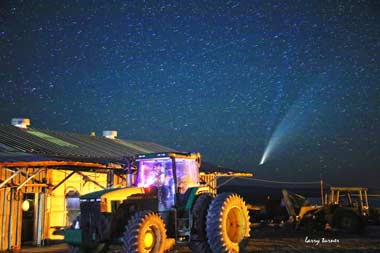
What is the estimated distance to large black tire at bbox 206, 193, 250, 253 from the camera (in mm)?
11906

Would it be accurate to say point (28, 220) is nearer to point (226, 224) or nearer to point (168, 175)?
point (168, 175)

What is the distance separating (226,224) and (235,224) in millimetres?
335

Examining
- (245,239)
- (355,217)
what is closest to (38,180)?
(245,239)

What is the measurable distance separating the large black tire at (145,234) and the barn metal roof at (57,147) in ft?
18.1

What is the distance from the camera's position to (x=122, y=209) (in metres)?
12.0

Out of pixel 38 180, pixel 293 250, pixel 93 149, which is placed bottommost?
pixel 293 250

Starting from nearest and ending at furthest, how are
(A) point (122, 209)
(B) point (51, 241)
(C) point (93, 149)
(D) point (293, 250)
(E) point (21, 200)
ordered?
(A) point (122, 209) → (D) point (293, 250) → (E) point (21, 200) → (B) point (51, 241) → (C) point (93, 149)

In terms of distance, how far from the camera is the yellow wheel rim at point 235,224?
12852 mm

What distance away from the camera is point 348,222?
2219cm

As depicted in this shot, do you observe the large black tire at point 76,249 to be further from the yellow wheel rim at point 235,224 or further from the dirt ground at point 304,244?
the yellow wheel rim at point 235,224

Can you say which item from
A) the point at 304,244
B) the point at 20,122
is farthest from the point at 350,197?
the point at 20,122

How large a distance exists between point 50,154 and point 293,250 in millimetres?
9025

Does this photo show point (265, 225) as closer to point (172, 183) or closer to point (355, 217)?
point (355, 217)
